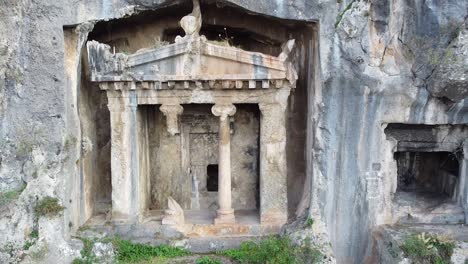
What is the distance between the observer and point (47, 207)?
8.84 meters

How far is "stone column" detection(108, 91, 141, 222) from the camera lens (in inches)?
387

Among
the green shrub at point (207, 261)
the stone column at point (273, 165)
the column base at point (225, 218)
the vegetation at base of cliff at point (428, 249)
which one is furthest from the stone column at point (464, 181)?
the green shrub at point (207, 261)

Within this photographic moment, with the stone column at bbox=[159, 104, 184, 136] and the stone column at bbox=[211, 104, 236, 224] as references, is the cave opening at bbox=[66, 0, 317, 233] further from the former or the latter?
the stone column at bbox=[211, 104, 236, 224]

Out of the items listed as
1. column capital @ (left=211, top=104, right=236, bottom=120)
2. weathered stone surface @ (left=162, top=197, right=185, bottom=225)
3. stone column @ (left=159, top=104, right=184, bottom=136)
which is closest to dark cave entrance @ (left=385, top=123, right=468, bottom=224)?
column capital @ (left=211, top=104, right=236, bottom=120)

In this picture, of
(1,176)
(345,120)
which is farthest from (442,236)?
(1,176)

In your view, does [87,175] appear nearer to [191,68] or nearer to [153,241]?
[153,241]

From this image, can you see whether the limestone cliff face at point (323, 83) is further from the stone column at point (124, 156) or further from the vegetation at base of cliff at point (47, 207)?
the stone column at point (124, 156)

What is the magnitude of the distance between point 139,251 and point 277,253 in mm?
2924

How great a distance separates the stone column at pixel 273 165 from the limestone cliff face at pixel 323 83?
76cm

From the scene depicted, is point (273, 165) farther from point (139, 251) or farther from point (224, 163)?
point (139, 251)

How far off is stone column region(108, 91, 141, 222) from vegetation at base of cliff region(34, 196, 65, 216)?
1372 millimetres

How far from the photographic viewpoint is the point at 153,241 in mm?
9914

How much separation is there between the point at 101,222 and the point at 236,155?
11.4ft

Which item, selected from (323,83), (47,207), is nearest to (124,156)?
(47,207)
